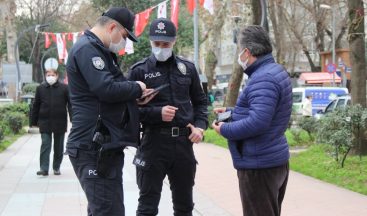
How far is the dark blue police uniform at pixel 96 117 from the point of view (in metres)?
3.89

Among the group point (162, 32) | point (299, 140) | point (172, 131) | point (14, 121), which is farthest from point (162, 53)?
point (14, 121)

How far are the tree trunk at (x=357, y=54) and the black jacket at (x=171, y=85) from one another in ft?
23.5

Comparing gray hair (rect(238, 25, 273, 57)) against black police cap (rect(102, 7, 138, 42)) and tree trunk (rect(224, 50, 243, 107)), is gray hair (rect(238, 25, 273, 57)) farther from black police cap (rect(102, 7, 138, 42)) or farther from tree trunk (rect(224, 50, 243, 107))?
tree trunk (rect(224, 50, 243, 107))

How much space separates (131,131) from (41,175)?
6.60m

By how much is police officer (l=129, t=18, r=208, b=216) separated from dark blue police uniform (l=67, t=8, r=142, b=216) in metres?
0.88

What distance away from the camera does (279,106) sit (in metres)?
4.10

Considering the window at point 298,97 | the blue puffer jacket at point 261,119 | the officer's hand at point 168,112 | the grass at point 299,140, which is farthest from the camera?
the window at point 298,97

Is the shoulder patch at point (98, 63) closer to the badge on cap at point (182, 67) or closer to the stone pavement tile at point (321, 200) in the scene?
the badge on cap at point (182, 67)

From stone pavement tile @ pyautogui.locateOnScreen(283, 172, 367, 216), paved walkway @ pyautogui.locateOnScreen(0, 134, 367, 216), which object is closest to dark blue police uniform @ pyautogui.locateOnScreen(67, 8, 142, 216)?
paved walkway @ pyautogui.locateOnScreen(0, 134, 367, 216)

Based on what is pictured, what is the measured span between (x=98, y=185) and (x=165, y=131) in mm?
1124

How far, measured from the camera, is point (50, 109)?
10234mm

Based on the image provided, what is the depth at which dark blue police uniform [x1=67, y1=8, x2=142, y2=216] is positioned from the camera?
389cm

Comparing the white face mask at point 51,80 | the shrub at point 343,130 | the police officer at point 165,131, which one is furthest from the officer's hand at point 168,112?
the white face mask at point 51,80

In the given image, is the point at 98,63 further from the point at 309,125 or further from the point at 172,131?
the point at 309,125
